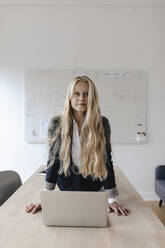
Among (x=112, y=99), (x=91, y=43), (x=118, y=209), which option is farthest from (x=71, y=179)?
(x=91, y=43)

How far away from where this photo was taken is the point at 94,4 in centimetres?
349

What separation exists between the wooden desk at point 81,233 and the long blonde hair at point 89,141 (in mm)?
271

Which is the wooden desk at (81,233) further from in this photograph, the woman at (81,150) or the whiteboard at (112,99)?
the whiteboard at (112,99)

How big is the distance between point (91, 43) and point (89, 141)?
2568 mm

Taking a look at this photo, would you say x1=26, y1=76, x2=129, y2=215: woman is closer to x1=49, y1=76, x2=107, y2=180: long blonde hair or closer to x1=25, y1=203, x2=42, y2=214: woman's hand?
x1=49, y1=76, x2=107, y2=180: long blonde hair

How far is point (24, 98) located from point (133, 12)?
2.14 meters

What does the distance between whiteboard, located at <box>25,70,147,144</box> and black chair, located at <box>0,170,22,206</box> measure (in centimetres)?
Result: 180

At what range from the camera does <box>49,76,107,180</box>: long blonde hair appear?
4.40 feet

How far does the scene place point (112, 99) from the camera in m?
3.56

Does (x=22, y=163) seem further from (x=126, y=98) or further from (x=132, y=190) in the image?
(x=132, y=190)

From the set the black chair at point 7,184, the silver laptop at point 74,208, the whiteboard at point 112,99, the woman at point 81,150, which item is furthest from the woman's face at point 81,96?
the whiteboard at point 112,99

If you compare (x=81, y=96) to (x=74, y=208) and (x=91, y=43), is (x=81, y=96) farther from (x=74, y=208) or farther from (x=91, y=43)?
(x=91, y=43)

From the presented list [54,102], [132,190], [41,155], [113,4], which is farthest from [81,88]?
[113,4]

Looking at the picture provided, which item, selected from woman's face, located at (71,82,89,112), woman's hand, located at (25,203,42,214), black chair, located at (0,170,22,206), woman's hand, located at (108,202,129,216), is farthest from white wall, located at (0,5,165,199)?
woman's hand, located at (25,203,42,214)
